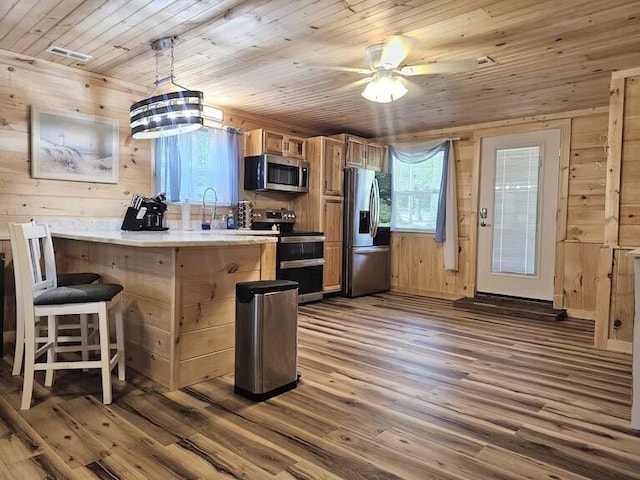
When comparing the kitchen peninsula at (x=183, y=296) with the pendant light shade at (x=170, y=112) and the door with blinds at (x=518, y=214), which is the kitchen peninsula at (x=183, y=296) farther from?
the door with blinds at (x=518, y=214)

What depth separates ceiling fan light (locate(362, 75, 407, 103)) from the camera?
3.36 m

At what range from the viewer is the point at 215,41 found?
317 centimetres

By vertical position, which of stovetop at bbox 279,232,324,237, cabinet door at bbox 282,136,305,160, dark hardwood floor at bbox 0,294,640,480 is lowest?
dark hardwood floor at bbox 0,294,640,480

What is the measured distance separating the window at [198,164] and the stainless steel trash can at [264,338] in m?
2.40

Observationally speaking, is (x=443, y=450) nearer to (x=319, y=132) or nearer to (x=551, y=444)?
(x=551, y=444)

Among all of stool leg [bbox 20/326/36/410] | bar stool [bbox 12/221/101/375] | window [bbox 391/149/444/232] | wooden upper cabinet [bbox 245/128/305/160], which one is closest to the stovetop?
wooden upper cabinet [bbox 245/128/305/160]

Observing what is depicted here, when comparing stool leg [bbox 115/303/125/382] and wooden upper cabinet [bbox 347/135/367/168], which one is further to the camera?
wooden upper cabinet [bbox 347/135/367/168]

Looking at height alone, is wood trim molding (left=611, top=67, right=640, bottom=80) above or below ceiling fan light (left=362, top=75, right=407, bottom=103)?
above

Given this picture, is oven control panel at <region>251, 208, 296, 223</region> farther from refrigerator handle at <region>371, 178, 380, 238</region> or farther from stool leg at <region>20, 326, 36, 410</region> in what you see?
stool leg at <region>20, 326, 36, 410</region>

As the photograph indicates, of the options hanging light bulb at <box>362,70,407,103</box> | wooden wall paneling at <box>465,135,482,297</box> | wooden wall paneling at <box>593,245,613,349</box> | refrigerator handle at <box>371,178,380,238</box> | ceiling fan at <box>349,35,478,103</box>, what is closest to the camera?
ceiling fan at <box>349,35,478,103</box>

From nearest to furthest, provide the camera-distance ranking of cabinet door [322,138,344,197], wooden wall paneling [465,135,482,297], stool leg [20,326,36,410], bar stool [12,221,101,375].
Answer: stool leg [20,326,36,410] < bar stool [12,221,101,375] < cabinet door [322,138,344,197] < wooden wall paneling [465,135,482,297]

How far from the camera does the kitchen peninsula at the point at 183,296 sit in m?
2.54

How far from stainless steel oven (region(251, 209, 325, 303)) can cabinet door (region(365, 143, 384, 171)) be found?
4.81ft

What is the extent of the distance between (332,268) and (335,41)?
311cm
